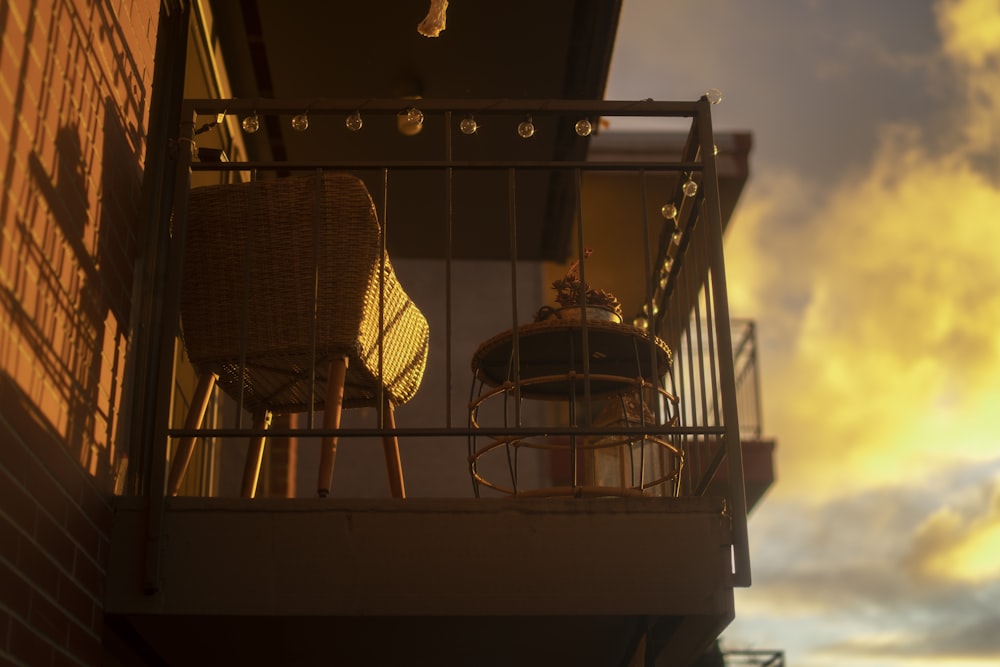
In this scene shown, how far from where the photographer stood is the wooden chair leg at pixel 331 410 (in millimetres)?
3297

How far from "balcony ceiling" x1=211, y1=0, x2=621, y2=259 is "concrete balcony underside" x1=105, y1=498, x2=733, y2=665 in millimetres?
2868

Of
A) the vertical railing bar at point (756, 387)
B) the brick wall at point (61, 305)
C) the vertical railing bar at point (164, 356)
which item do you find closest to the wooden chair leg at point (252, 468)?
the vertical railing bar at point (164, 356)

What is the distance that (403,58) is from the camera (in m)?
5.78

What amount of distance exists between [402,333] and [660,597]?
1335mm

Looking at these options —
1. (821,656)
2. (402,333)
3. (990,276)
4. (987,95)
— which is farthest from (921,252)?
(402,333)

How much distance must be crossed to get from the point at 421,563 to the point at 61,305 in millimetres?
955

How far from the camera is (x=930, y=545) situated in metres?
17.7

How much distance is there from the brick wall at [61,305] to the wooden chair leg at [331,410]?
0.52 metres

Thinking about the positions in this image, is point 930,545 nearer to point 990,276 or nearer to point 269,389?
point 990,276

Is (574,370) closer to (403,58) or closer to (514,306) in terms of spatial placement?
(514,306)

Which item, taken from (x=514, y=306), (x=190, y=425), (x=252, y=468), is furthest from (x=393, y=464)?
Result: (x=514, y=306)

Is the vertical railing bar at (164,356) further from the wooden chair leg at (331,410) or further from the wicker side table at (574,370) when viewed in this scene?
the wicker side table at (574,370)

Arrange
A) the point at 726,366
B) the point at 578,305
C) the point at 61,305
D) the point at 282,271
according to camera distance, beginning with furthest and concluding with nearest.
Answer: the point at 578,305 < the point at 282,271 < the point at 726,366 < the point at 61,305

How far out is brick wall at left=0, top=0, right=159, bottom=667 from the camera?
7.49 ft
